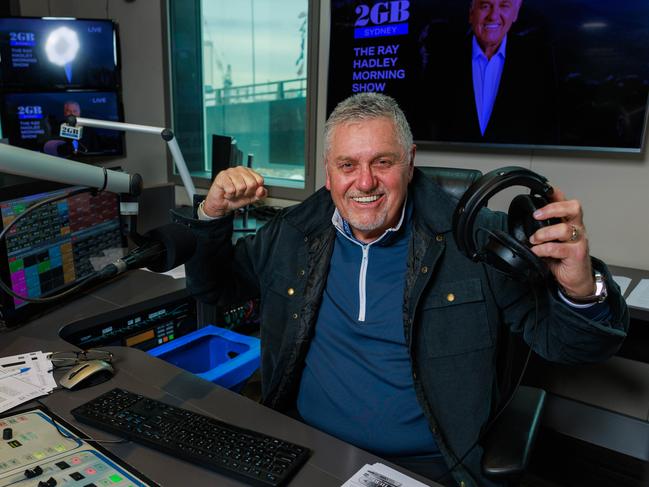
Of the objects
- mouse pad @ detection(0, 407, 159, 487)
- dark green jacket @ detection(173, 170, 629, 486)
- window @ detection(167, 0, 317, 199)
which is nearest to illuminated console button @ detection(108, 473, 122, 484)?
mouse pad @ detection(0, 407, 159, 487)

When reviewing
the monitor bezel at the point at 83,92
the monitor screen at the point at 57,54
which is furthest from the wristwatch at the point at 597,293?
the monitor screen at the point at 57,54

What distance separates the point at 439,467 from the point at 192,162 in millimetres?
2987

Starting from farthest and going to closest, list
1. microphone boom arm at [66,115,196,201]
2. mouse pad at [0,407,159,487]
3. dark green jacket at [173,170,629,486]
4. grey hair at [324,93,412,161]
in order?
1. microphone boom arm at [66,115,196,201]
2. grey hair at [324,93,412,161]
3. dark green jacket at [173,170,629,486]
4. mouse pad at [0,407,159,487]

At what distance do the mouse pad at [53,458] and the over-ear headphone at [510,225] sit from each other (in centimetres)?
69

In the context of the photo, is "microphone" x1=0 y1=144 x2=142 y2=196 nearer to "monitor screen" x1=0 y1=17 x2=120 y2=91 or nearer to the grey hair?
the grey hair

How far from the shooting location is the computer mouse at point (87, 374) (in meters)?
1.12

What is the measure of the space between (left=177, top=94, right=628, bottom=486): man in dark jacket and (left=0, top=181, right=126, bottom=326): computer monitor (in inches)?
20.3

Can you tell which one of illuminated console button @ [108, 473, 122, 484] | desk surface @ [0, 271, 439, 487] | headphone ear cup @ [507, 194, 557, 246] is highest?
headphone ear cup @ [507, 194, 557, 246]

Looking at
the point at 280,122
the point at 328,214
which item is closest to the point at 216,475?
the point at 328,214

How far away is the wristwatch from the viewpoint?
0.96m

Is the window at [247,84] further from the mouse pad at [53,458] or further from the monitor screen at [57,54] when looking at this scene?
the mouse pad at [53,458]

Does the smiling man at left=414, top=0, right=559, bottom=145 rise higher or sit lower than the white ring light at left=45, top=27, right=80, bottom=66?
lower

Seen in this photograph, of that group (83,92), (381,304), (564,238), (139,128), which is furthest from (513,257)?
(83,92)

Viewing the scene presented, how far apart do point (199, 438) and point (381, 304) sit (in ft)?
1.78
